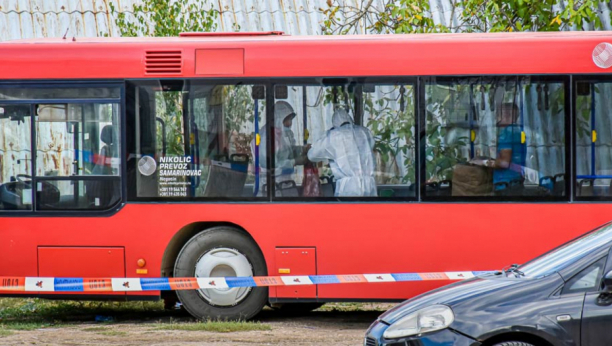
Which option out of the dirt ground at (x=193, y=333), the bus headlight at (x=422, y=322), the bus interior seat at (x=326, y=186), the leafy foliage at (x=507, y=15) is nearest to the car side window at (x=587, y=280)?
the bus headlight at (x=422, y=322)

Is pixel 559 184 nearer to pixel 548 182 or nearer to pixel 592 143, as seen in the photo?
pixel 548 182

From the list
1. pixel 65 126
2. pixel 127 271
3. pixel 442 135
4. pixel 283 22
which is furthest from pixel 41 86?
pixel 283 22

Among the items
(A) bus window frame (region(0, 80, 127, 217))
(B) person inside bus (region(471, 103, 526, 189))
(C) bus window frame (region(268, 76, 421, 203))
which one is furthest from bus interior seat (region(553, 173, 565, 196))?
(A) bus window frame (region(0, 80, 127, 217))

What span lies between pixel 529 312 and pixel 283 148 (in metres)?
4.58

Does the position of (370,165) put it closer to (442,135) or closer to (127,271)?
(442,135)

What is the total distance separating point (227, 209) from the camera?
9.98 m

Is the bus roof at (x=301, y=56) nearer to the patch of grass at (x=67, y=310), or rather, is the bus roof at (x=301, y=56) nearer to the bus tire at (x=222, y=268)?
the bus tire at (x=222, y=268)

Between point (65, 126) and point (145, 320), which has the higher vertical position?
point (65, 126)

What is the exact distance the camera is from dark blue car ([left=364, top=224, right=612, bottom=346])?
18.8ft

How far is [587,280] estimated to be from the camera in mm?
5840

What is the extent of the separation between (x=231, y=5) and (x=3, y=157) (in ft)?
29.1

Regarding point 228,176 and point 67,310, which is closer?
point 228,176

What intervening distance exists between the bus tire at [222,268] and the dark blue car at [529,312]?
4.02 m

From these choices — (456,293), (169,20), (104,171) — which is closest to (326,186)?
(104,171)
